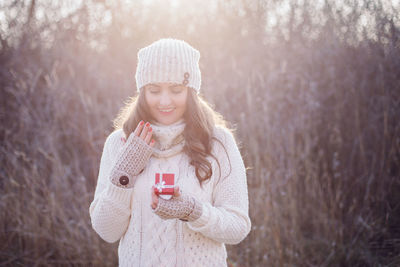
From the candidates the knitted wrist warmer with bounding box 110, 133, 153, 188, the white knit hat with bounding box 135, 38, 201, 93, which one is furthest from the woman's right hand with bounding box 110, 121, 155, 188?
the white knit hat with bounding box 135, 38, 201, 93

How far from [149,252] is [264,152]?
2014 mm

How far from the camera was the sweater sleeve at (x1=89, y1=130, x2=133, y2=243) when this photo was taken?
5.99 feet

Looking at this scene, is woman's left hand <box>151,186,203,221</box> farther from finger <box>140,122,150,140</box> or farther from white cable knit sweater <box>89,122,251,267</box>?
finger <box>140,122,150,140</box>

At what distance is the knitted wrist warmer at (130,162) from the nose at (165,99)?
8.8 inches

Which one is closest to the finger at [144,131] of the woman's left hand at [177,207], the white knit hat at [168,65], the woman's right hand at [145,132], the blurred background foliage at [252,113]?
the woman's right hand at [145,132]

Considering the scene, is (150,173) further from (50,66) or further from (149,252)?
(50,66)

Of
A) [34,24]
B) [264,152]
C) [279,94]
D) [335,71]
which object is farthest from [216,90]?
[34,24]

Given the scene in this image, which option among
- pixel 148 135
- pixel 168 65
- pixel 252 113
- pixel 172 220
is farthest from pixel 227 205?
pixel 252 113

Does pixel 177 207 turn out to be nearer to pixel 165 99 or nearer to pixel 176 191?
pixel 176 191

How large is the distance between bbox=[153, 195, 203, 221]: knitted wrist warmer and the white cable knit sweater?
0.15 metres

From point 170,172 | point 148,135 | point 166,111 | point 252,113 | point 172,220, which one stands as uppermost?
point 252,113

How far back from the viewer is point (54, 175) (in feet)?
11.8

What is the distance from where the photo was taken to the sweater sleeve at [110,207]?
1826mm

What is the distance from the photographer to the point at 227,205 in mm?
1900
